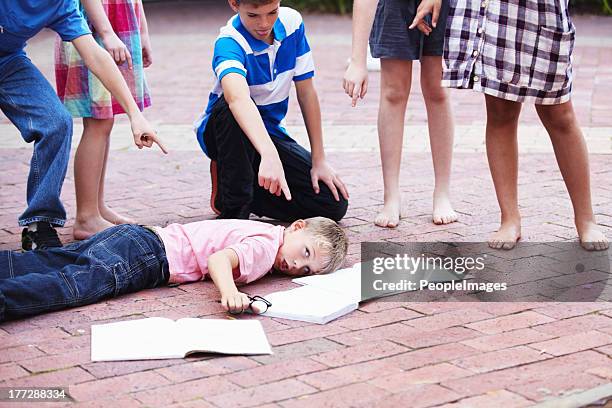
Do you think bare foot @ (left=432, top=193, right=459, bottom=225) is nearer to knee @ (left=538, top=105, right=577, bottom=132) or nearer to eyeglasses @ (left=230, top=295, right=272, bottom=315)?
knee @ (left=538, top=105, right=577, bottom=132)

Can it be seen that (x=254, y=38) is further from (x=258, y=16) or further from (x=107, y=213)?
(x=107, y=213)

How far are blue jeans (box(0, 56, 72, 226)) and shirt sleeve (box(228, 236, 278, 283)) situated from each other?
869 mm

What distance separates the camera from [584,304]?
3475 mm

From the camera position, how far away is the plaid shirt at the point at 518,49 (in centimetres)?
383

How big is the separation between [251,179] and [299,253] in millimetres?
714

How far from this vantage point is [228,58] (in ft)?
13.4

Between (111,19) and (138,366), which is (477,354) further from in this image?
(111,19)

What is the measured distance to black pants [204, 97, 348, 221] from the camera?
4340mm

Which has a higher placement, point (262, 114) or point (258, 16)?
point (258, 16)

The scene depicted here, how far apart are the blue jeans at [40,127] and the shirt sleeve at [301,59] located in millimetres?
982

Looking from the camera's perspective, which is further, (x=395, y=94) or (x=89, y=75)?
(x=395, y=94)

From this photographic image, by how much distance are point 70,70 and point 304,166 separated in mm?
1095

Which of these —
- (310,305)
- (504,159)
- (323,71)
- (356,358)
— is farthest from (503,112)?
(323,71)

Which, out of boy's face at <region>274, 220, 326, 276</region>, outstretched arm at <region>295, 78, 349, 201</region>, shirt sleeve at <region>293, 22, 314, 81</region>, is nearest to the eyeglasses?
boy's face at <region>274, 220, 326, 276</region>
